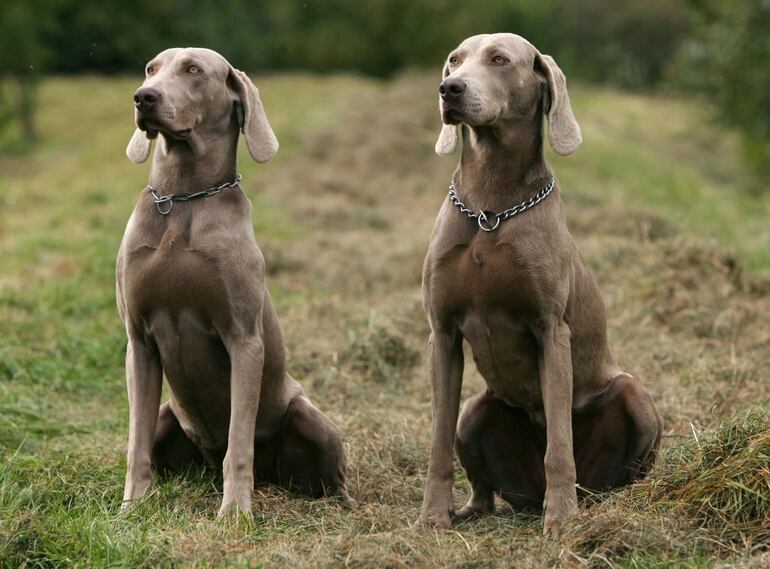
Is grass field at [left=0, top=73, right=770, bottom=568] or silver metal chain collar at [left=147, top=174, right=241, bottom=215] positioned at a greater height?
silver metal chain collar at [left=147, top=174, right=241, bottom=215]

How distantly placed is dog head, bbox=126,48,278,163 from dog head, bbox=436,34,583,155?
2.97 feet

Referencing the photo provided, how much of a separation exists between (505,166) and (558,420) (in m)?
1.12

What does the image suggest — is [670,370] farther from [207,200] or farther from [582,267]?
[207,200]

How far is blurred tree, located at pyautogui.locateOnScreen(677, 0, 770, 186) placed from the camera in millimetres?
23828

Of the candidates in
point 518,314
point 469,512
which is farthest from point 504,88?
point 469,512

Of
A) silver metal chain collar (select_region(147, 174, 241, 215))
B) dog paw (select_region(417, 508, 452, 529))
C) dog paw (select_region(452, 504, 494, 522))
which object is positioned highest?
silver metal chain collar (select_region(147, 174, 241, 215))

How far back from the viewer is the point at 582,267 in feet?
16.8

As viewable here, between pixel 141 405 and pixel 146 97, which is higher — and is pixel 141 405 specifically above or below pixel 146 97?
below

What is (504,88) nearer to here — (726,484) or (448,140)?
(448,140)

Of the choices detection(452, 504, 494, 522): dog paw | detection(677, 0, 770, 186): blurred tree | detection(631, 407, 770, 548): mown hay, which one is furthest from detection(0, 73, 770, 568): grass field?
detection(677, 0, 770, 186): blurred tree

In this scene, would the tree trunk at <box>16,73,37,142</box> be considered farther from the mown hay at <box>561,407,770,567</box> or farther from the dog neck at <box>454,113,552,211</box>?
the mown hay at <box>561,407,770,567</box>

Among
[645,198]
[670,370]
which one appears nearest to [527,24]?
[645,198]

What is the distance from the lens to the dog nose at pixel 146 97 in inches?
185

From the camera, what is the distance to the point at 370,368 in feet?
25.0
